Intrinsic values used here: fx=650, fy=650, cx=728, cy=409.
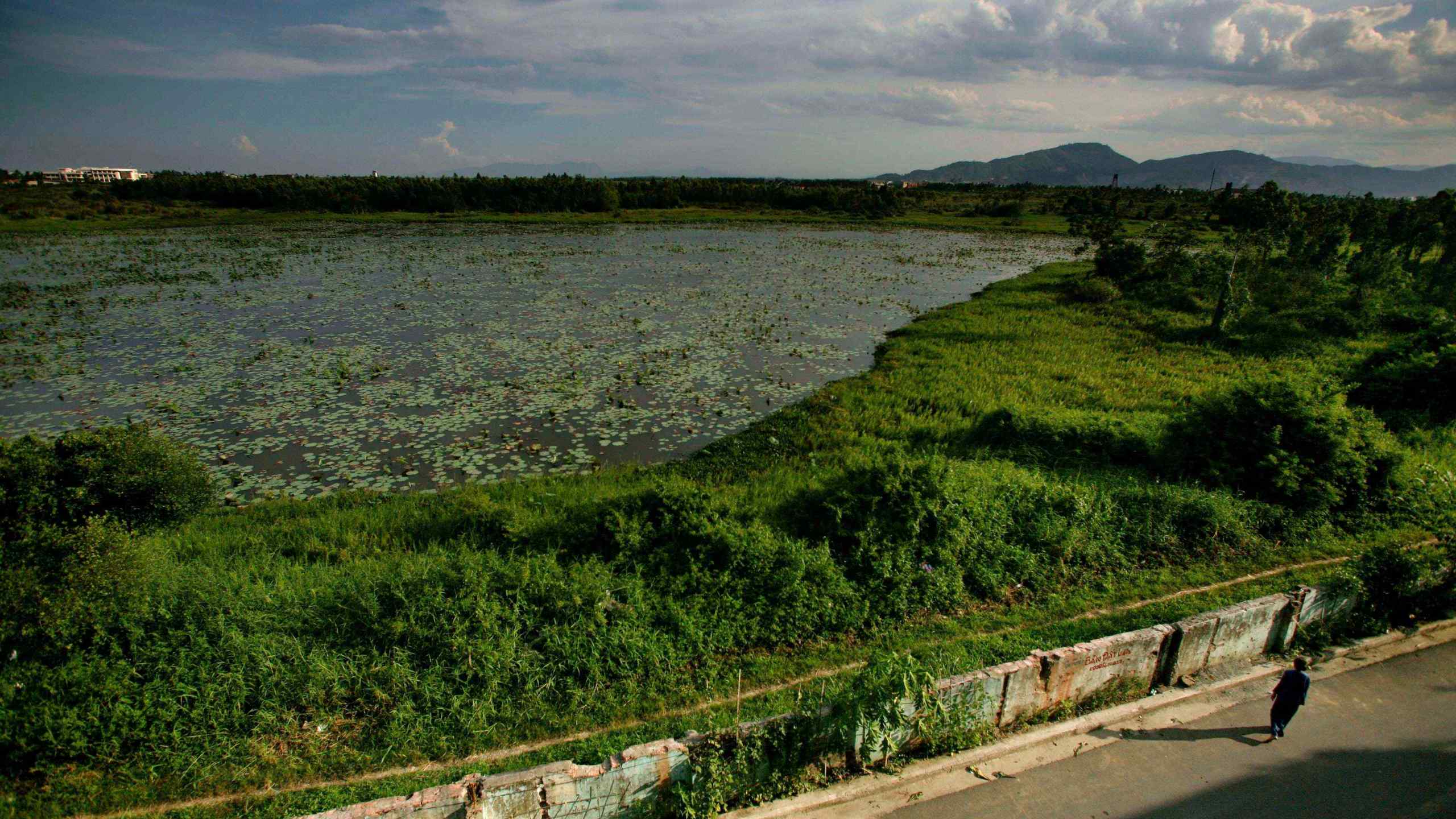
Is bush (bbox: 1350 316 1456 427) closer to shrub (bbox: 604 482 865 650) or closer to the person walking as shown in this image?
the person walking

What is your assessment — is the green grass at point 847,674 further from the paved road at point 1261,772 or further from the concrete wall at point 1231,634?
the paved road at point 1261,772

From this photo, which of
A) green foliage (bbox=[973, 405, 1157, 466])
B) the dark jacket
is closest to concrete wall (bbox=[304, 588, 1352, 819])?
the dark jacket

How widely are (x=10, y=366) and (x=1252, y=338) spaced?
35.4 meters

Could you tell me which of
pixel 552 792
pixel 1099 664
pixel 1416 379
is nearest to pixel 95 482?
pixel 552 792

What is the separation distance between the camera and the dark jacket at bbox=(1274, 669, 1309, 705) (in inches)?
226

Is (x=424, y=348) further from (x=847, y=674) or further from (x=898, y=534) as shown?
(x=847, y=674)

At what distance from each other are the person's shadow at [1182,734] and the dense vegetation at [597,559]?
83.9 inches

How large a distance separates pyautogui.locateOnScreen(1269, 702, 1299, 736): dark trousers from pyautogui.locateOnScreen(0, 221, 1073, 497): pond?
9585mm

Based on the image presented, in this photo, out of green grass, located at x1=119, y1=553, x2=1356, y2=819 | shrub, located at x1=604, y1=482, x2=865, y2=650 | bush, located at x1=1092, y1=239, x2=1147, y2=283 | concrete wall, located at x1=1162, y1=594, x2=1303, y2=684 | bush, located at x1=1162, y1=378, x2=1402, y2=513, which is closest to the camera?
green grass, located at x1=119, y1=553, x2=1356, y2=819

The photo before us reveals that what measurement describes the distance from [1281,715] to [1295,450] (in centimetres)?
618

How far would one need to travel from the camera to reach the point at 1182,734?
19.9ft

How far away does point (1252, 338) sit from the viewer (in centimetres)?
2066

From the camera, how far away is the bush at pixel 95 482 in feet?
24.9

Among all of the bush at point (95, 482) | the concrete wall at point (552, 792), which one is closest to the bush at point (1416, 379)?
the concrete wall at point (552, 792)
